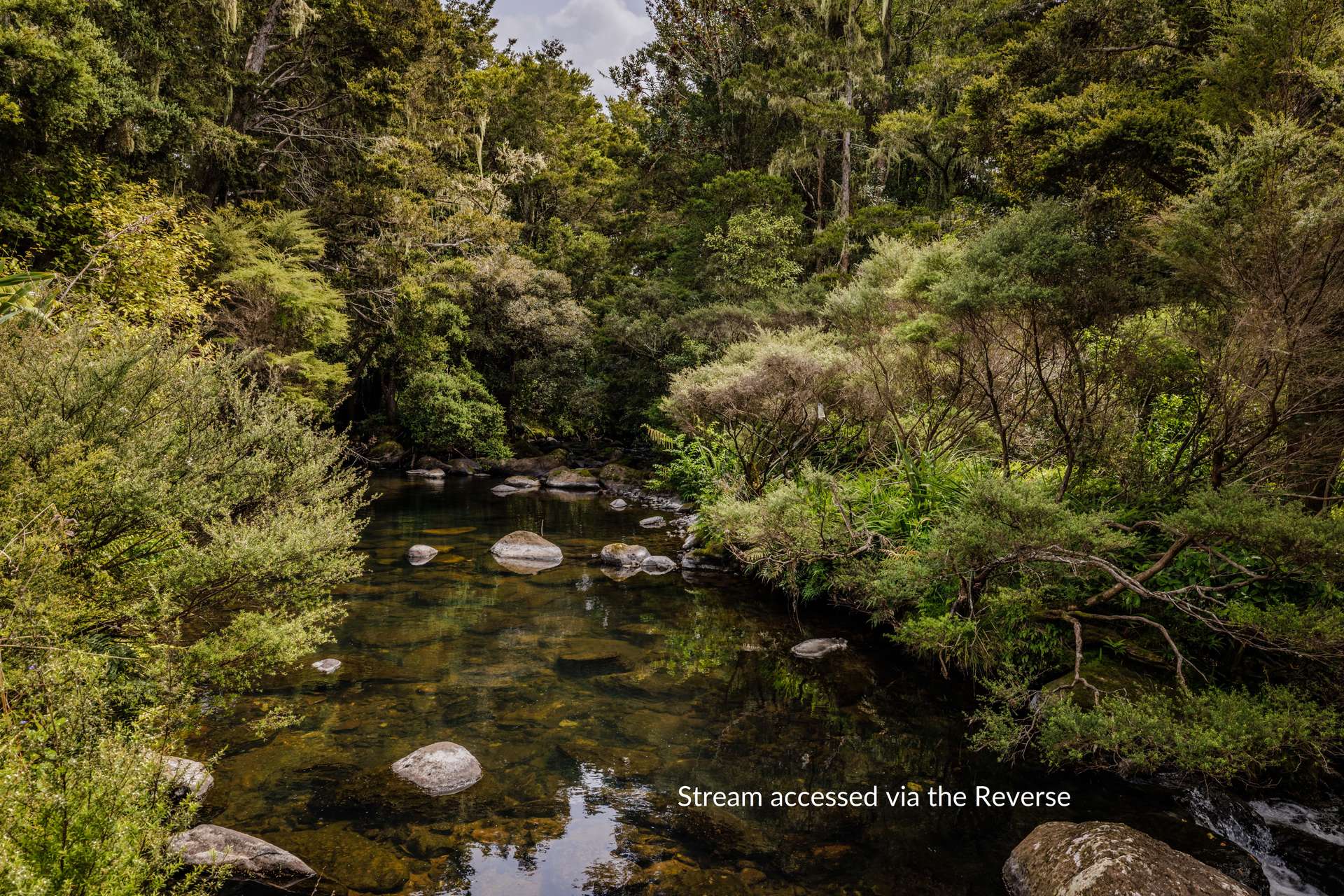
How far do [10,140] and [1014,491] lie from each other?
14463 mm

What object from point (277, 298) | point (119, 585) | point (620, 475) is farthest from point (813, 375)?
point (620, 475)

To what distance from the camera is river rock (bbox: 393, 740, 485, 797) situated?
5035mm

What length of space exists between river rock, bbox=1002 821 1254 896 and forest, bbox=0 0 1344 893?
643 mm

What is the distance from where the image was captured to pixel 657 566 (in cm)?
1190

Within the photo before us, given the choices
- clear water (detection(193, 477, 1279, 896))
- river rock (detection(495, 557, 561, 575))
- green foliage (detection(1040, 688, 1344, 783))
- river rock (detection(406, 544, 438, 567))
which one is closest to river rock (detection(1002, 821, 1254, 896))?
clear water (detection(193, 477, 1279, 896))

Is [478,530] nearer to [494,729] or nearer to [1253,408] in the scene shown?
[494,729]

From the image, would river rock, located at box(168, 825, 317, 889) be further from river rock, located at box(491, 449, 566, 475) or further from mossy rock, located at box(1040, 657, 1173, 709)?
river rock, located at box(491, 449, 566, 475)

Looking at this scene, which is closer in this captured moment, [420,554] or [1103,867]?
[1103,867]

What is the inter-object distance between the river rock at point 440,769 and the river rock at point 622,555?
6714mm

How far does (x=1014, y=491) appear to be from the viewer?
532 cm

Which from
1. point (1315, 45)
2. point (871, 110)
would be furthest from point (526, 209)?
point (1315, 45)

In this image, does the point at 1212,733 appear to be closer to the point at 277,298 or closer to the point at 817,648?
the point at 817,648

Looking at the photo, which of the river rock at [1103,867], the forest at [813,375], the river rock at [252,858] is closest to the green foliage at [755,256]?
the forest at [813,375]

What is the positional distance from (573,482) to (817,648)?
1486 cm
